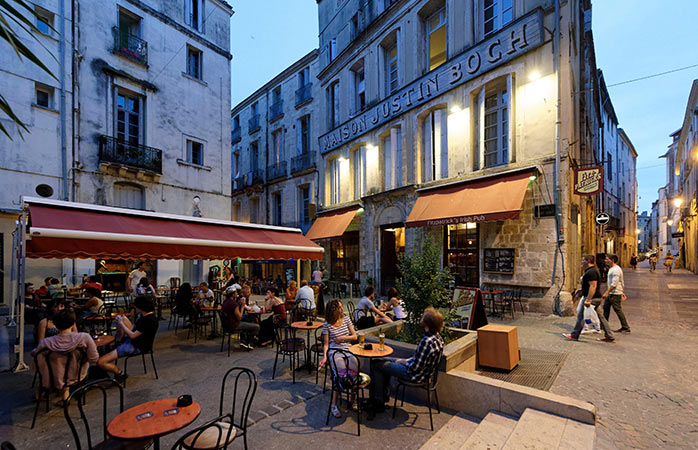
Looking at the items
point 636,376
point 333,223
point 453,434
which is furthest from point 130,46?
point 636,376

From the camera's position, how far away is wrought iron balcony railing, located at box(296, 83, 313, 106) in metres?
20.1

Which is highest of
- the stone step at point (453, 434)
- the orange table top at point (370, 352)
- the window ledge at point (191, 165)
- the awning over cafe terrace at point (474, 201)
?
the window ledge at point (191, 165)

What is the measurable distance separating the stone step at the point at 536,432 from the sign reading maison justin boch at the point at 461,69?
32.0 ft

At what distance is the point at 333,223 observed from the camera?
16.5 m

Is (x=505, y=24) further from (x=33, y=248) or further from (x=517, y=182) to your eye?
(x=33, y=248)

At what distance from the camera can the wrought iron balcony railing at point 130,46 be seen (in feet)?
45.0

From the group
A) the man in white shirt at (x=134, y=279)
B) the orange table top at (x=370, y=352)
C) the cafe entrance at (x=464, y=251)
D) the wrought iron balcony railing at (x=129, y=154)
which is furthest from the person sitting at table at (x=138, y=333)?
the wrought iron balcony railing at (x=129, y=154)

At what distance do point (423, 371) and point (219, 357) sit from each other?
4.16 meters

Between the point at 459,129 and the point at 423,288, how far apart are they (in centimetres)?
804

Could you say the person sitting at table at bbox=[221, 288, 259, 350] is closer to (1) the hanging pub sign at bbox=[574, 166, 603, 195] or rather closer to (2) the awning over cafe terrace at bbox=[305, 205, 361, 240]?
(2) the awning over cafe terrace at bbox=[305, 205, 361, 240]

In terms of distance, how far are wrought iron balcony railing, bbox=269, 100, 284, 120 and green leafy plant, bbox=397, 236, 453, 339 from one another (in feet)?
62.0

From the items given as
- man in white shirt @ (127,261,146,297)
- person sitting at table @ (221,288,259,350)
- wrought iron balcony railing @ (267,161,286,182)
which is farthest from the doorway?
wrought iron balcony railing @ (267,161,286,182)

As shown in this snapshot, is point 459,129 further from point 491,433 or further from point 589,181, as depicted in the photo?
point 491,433

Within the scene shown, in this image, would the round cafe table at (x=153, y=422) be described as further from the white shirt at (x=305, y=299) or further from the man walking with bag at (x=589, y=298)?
the man walking with bag at (x=589, y=298)
